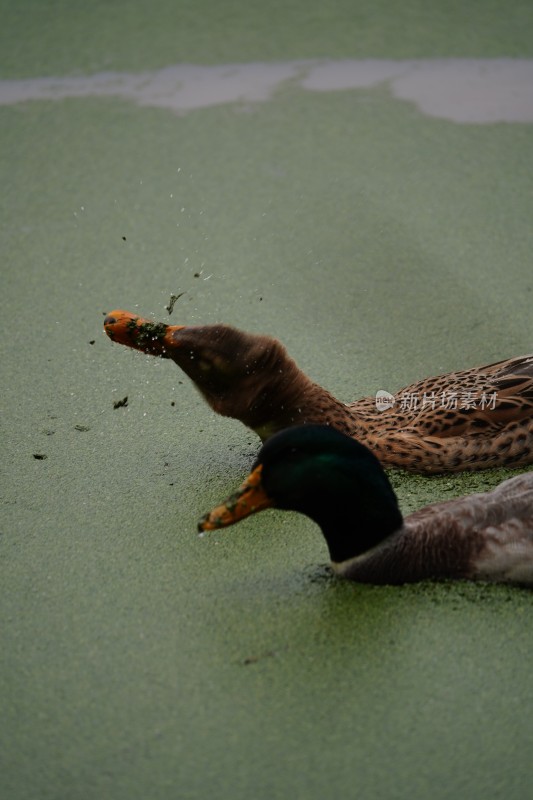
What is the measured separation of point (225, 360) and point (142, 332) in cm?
27

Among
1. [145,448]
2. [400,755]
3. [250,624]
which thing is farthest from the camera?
[145,448]

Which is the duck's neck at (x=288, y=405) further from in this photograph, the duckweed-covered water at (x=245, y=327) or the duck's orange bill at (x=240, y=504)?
the duck's orange bill at (x=240, y=504)

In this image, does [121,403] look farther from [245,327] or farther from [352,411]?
[352,411]

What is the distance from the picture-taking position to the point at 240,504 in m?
3.04

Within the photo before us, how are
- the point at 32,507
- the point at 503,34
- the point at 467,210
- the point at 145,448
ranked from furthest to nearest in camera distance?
the point at 503,34
the point at 467,210
the point at 145,448
the point at 32,507

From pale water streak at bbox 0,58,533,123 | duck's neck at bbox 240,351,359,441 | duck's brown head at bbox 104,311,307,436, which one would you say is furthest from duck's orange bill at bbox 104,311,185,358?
pale water streak at bbox 0,58,533,123

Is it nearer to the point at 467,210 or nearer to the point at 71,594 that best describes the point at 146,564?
the point at 71,594

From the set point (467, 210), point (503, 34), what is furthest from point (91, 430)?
point (503, 34)

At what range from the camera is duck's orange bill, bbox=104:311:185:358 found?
11.4ft

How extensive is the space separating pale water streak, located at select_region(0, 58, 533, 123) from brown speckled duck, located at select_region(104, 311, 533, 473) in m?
2.49

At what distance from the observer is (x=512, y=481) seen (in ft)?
10.6

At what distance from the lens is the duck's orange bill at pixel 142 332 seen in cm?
346

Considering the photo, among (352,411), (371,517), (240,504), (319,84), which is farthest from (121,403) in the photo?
(319,84)

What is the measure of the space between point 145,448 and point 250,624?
3.28ft
